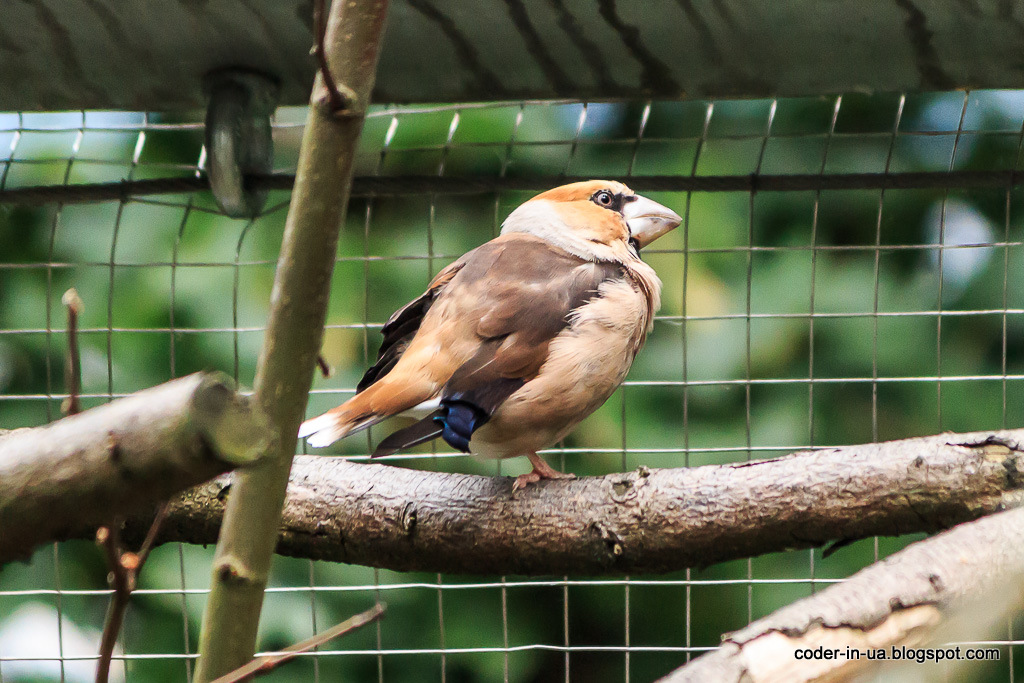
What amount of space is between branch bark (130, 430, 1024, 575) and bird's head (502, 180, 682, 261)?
491 millimetres

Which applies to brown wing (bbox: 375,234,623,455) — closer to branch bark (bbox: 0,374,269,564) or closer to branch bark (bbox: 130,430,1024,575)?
branch bark (bbox: 130,430,1024,575)

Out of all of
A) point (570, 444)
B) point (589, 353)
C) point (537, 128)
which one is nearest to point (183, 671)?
point (570, 444)

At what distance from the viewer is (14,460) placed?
42cm

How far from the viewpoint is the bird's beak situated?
1.61 m

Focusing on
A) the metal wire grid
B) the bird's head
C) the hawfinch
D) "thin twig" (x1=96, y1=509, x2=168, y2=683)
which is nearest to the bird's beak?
the bird's head

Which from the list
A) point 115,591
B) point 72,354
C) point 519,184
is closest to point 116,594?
point 115,591

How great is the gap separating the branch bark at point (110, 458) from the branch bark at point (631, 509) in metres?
0.86

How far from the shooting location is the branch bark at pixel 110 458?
410mm

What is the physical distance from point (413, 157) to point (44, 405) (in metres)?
1.08

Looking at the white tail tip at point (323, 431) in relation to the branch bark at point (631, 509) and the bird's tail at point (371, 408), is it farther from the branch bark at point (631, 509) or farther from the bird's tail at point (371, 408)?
the branch bark at point (631, 509)

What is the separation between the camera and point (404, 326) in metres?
1.50

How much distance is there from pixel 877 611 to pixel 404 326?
926mm

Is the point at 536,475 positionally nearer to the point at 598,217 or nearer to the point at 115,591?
the point at 598,217

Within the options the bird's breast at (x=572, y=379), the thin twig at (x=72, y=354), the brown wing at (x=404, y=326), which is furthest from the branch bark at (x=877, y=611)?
the brown wing at (x=404, y=326)
